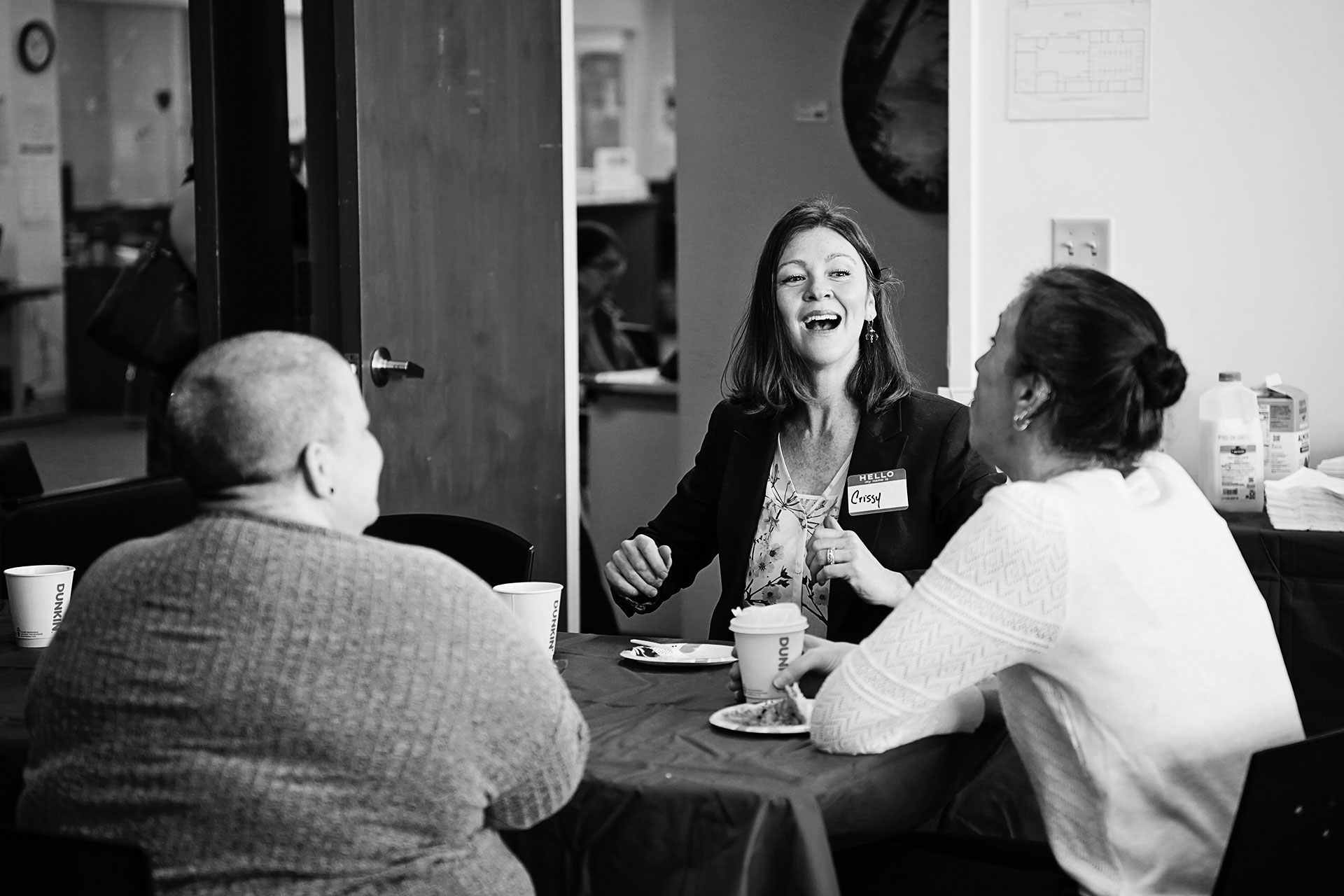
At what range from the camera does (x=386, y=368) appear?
10.7ft

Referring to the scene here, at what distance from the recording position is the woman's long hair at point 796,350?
98.6 inches

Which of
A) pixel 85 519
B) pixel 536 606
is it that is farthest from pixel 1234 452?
pixel 85 519

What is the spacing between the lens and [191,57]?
10.8ft

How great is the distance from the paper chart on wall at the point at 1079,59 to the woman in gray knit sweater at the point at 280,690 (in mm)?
2274

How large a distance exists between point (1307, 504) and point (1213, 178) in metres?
0.78

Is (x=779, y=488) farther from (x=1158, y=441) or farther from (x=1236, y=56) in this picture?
(x=1236, y=56)

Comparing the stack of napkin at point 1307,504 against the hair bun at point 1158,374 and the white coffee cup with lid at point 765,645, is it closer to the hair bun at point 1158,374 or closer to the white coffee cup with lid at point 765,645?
the hair bun at point 1158,374

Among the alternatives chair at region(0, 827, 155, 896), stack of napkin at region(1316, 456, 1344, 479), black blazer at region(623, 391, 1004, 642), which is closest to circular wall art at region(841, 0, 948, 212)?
stack of napkin at region(1316, 456, 1344, 479)

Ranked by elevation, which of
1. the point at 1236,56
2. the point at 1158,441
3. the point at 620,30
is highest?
the point at 620,30

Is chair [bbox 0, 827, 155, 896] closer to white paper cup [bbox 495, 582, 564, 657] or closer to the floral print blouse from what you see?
white paper cup [bbox 495, 582, 564, 657]

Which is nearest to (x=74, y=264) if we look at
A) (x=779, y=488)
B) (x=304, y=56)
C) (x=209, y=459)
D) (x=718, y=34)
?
(x=718, y=34)

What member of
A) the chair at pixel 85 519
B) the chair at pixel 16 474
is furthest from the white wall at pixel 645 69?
the chair at pixel 16 474

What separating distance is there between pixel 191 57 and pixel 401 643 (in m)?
2.49

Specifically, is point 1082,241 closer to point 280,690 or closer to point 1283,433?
point 1283,433
